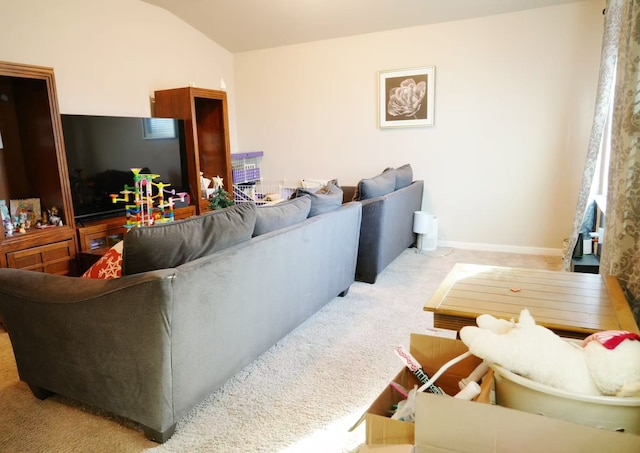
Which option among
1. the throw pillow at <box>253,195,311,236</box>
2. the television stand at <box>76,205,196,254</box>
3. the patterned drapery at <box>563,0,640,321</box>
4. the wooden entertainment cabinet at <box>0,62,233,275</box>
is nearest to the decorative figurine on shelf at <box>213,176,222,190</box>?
the television stand at <box>76,205,196,254</box>

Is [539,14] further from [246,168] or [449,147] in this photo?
[246,168]

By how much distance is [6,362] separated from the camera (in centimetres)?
250

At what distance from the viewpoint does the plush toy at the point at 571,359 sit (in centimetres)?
82

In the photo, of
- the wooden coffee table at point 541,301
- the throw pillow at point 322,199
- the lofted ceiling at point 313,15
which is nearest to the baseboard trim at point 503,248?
the throw pillow at point 322,199

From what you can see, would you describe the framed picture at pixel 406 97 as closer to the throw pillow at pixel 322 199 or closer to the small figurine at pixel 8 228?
the throw pillow at pixel 322 199

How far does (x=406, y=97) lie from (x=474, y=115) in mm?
758

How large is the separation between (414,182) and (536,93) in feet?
4.73

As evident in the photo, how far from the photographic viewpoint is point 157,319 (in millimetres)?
1620

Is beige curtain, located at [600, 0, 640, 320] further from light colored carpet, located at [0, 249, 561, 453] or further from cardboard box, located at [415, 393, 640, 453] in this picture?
light colored carpet, located at [0, 249, 561, 453]

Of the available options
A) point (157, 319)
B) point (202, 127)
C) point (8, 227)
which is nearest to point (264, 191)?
point (202, 127)

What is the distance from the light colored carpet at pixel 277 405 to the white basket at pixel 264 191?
2666mm

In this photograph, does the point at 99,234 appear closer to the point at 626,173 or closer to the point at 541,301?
the point at 541,301

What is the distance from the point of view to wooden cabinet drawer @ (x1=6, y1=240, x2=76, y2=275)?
2967 millimetres

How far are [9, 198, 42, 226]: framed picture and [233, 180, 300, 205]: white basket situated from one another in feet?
7.23
